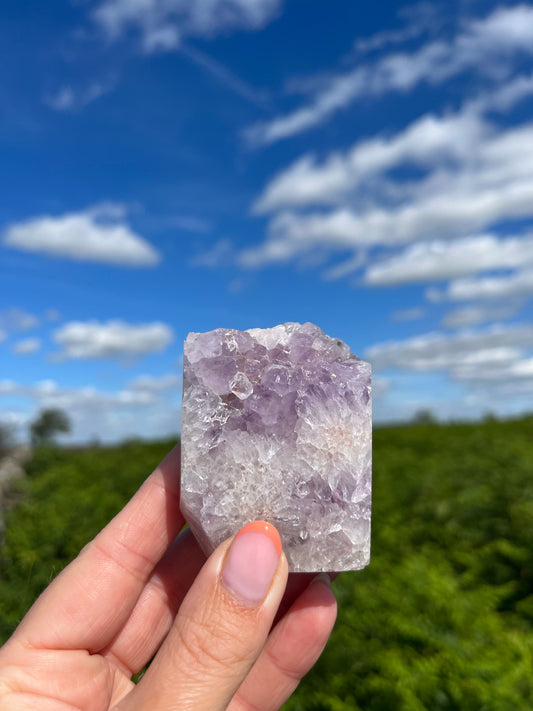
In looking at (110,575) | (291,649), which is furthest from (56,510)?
(291,649)

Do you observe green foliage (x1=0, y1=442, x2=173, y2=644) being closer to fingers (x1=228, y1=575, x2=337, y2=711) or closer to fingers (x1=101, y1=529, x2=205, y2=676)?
fingers (x1=101, y1=529, x2=205, y2=676)

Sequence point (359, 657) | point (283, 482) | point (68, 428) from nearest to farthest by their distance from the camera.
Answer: point (283, 482) < point (359, 657) < point (68, 428)

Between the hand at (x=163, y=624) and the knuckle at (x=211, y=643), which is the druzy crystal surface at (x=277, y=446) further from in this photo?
the knuckle at (x=211, y=643)

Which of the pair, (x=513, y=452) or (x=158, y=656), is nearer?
(x=158, y=656)

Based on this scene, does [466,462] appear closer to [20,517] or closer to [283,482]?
[20,517]

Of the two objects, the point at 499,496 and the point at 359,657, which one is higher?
the point at 499,496

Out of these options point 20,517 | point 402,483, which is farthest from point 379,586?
point 20,517

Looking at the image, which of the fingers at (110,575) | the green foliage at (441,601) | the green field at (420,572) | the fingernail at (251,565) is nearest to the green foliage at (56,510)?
the green field at (420,572)
